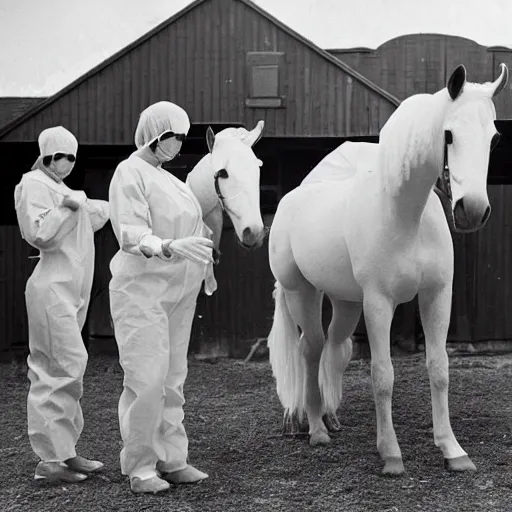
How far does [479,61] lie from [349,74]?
2.49 m

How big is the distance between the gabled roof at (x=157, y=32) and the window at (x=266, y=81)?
0.43 meters

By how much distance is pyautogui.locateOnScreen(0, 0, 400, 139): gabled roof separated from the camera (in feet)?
Result: 32.3

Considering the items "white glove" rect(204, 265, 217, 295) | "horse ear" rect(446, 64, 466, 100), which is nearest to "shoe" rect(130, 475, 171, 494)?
"white glove" rect(204, 265, 217, 295)

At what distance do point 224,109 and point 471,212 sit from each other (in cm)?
698

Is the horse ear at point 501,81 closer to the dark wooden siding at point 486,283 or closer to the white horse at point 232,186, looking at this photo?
the white horse at point 232,186

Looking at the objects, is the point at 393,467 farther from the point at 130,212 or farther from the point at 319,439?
the point at 130,212

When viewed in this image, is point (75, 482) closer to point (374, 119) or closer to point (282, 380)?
point (282, 380)

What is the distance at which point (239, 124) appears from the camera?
1005cm

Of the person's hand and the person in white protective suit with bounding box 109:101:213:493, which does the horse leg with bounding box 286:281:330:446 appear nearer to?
the person in white protective suit with bounding box 109:101:213:493

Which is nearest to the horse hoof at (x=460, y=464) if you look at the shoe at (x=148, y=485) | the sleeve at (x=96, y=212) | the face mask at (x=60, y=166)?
the shoe at (x=148, y=485)

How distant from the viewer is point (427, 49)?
11211mm

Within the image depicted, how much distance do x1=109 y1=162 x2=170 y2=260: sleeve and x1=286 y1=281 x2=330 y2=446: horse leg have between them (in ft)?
6.27

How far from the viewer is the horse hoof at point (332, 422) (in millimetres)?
5566

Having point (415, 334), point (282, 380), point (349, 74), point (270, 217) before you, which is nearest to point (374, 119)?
point (349, 74)
